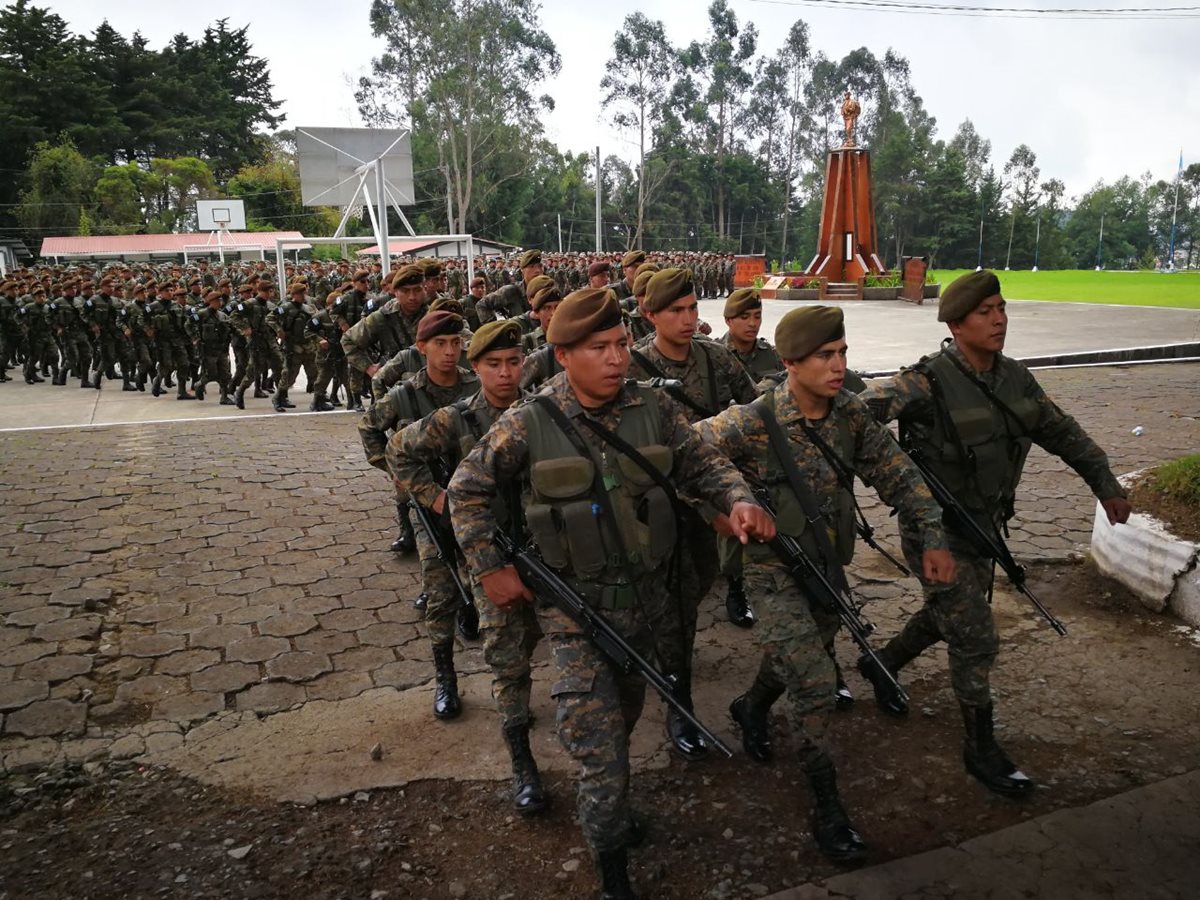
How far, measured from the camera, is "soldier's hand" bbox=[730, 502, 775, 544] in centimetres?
292

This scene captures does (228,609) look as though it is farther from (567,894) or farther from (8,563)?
(567,894)

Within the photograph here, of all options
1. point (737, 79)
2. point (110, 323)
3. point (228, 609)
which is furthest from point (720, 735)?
point (737, 79)

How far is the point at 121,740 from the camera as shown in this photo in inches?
161

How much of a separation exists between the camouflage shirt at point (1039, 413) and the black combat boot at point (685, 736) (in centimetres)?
142

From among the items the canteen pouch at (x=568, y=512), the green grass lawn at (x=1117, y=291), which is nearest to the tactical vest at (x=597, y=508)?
the canteen pouch at (x=568, y=512)

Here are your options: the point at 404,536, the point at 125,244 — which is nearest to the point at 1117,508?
the point at 404,536

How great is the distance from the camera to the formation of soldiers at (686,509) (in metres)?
3.01

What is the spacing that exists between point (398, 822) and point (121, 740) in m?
1.55

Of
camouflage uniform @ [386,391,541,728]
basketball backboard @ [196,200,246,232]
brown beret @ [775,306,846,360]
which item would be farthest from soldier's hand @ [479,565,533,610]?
basketball backboard @ [196,200,246,232]

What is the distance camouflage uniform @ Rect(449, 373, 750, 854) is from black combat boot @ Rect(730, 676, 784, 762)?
0.76 meters

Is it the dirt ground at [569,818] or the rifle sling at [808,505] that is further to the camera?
the rifle sling at [808,505]

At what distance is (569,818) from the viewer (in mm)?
3410

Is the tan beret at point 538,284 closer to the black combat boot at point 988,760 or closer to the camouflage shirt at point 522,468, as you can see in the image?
the camouflage shirt at point 522,468

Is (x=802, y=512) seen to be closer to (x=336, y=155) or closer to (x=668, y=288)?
(x=668, y=288)
